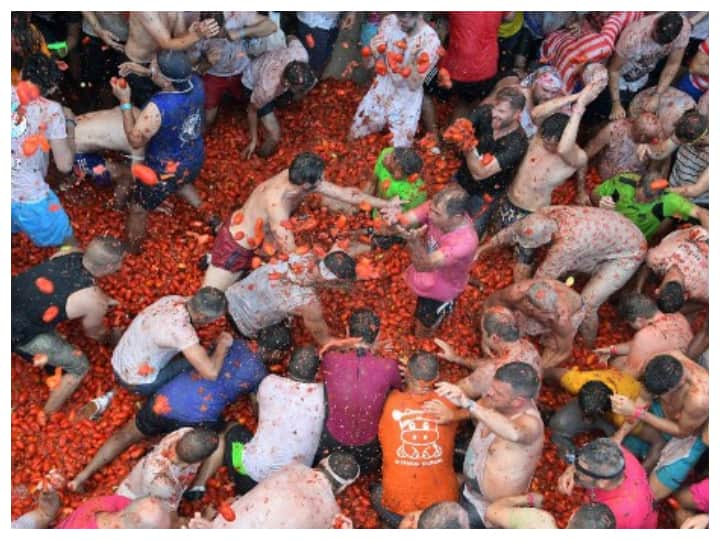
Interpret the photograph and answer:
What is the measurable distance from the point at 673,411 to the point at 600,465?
3.49 feet

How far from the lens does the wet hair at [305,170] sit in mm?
6109

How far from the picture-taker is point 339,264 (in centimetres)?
585

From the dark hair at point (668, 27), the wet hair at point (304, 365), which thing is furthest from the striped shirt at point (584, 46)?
the wet hair at point (304, 365)

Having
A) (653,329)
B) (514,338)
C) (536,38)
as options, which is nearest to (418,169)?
(514,338)

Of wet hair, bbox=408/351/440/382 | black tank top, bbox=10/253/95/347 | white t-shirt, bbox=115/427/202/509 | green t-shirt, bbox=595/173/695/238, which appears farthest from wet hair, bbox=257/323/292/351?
green t-shirt, bbox=595/173/695/238

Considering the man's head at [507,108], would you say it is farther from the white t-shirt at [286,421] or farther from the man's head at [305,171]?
the white t-shirt at [286,421]

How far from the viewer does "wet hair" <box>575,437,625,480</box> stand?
506 centimetres

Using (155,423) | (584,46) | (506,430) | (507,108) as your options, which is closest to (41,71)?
(155,423)

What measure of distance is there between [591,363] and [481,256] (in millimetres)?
1294

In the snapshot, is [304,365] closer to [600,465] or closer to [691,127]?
[600,465]

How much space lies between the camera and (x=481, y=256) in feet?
24.1

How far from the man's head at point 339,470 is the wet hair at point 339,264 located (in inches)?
49.4

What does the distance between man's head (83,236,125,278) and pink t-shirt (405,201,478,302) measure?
2162 millimetres

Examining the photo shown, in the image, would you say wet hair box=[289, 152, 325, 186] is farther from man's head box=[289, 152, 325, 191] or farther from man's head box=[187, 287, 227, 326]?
man's head box=[187, 287, 227, 326]
